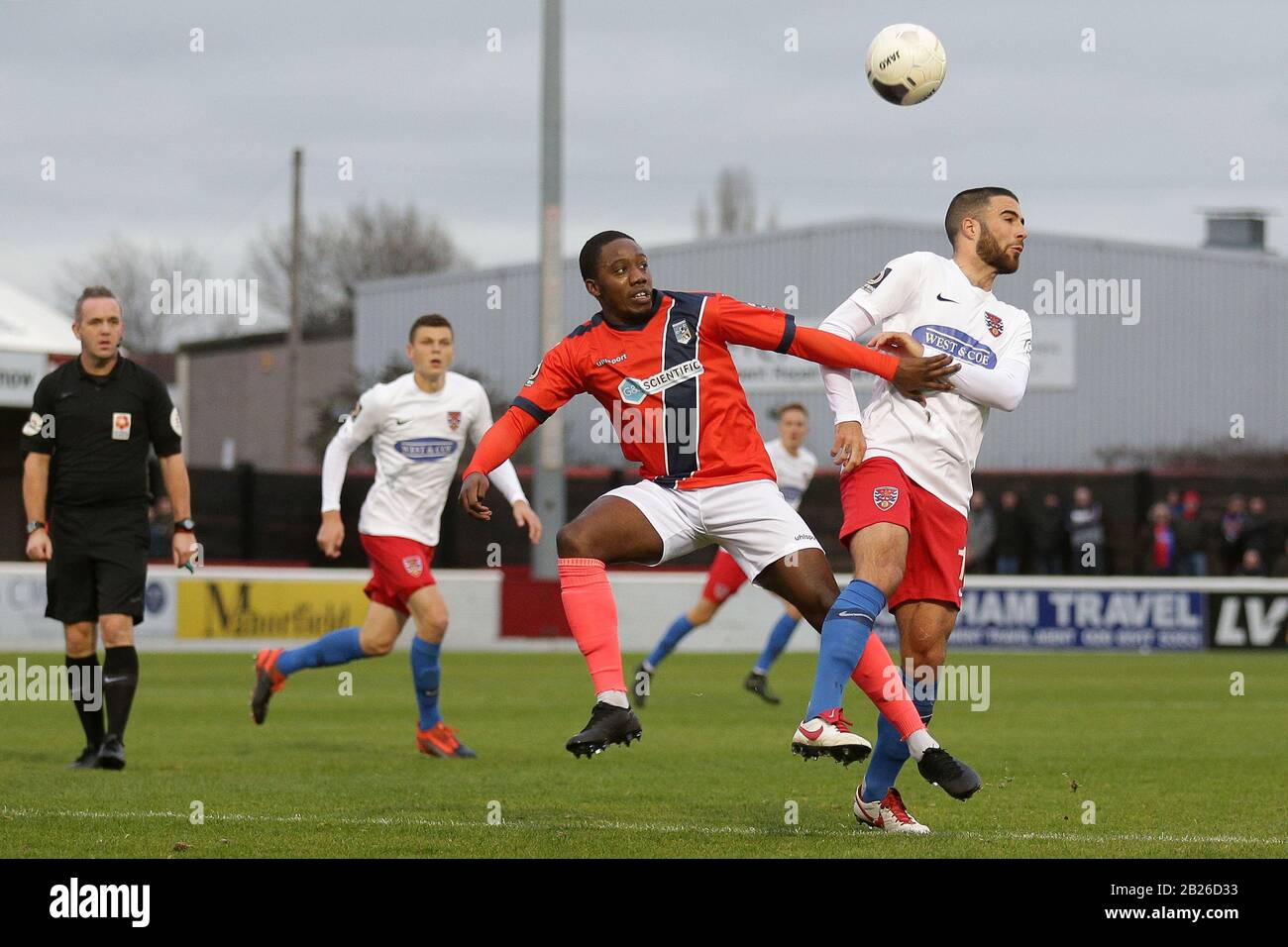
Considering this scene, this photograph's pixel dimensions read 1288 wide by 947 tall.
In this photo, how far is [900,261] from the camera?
22.0ft

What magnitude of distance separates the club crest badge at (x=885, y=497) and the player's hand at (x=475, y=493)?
1.40 metres

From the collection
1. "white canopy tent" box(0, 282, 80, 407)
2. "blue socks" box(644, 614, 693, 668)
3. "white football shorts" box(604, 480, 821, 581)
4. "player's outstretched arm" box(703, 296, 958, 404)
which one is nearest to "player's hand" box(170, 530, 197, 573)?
"white football shorts" box(604, 480, 821, 581)

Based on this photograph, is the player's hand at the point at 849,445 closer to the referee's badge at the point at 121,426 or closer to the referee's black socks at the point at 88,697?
the referee's badge at the point at 121,426

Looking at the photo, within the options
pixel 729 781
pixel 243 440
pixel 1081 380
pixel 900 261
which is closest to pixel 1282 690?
pixel 729 781

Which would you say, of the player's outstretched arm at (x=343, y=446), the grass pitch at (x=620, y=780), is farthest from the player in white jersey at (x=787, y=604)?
the player's outstretched arm at (x=343, y=446)

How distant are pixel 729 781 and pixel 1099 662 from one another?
1157cm

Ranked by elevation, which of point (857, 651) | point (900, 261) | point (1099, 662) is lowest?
point (1099, 662)

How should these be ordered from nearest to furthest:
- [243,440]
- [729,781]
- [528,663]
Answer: [729,781]
[528,663]
[243,440]

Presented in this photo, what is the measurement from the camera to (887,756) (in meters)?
6.75

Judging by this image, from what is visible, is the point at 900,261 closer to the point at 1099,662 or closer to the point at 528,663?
the point at 528,663

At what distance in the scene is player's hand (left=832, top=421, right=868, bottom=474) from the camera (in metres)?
6.46

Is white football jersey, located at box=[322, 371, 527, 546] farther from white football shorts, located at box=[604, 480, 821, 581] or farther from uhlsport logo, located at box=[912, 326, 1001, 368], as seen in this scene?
uhlsport logo, located at box=[912, 326, 1001, 368]

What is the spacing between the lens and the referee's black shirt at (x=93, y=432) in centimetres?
908

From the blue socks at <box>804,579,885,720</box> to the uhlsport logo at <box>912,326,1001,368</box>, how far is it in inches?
36.4
